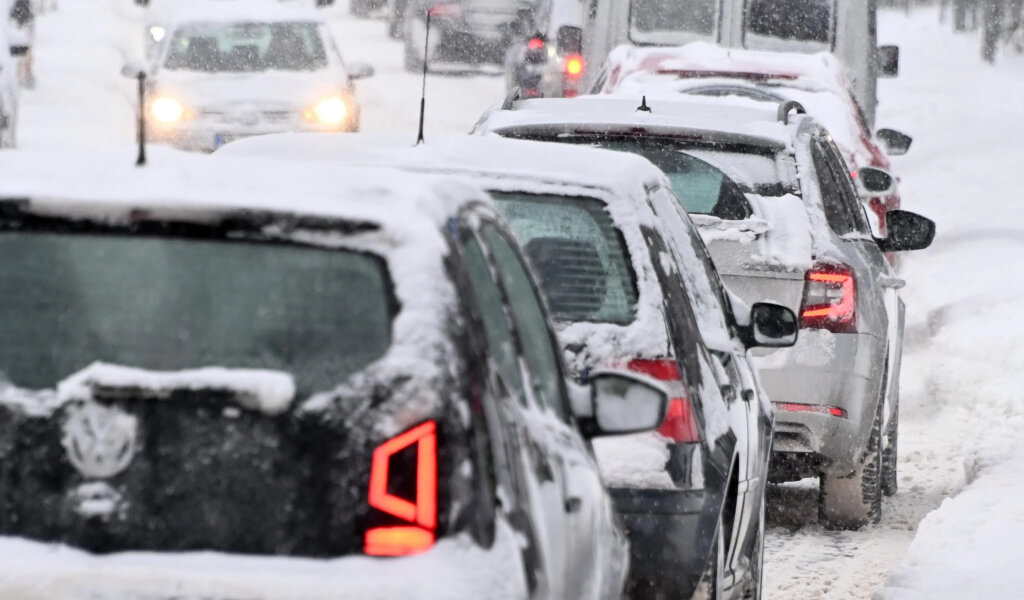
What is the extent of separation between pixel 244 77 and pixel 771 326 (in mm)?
15384

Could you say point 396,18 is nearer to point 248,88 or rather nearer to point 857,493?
point 248,88

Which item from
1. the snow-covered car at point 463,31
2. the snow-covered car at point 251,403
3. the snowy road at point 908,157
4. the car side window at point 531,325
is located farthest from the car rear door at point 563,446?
the snow-covered car at point 463,31

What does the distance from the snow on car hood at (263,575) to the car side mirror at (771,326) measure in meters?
3.49

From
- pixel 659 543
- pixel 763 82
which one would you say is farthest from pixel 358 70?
pixel 659 543

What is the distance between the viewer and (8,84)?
20266 millimetres

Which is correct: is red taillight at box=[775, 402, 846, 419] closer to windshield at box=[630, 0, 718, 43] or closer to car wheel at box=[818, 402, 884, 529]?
car wheel at box=[818, 402, 884, 529]

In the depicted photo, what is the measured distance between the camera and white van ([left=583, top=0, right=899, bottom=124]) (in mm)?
18219

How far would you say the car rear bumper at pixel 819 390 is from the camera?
859 cm

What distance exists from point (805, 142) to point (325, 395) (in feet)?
18.8

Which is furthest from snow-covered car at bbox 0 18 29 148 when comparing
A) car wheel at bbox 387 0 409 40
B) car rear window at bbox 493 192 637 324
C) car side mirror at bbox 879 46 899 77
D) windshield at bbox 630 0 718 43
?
car wheel at bbox 387 0 409 40

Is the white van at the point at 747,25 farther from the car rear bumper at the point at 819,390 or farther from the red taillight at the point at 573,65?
the car rear bumper at the point at 819,390

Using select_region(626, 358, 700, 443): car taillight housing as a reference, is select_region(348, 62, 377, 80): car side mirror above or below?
below

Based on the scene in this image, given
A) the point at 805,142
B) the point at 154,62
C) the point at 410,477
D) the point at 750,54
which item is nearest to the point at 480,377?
the point at 410,477

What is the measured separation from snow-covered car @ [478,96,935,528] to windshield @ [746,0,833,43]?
9.23 m
